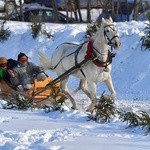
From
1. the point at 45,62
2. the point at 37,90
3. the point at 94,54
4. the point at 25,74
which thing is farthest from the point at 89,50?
the point at 45,62

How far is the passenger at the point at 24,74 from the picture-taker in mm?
13289

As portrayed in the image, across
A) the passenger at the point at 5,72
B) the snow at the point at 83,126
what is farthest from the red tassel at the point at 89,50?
the passenger at the point at 5,72

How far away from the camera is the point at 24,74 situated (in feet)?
43.8

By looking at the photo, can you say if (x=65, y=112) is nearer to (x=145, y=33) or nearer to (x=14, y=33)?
(x=145, y=33)

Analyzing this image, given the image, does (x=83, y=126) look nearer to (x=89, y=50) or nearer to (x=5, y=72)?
(x=89, y=50)

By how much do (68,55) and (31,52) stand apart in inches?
274

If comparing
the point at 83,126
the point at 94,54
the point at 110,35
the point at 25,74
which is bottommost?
the point at 25,74

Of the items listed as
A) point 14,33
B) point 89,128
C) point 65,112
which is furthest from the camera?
point 14,33

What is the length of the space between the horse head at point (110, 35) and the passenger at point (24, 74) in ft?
8.50

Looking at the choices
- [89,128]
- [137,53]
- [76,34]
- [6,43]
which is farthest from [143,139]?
[6,43]

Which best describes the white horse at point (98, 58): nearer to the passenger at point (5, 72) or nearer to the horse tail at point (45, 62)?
the horse tail at point (45, 62)

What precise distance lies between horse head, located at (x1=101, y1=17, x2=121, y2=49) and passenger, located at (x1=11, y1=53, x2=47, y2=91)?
2590 mm

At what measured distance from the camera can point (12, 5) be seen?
83.0 ft

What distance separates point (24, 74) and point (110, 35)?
2924mm
